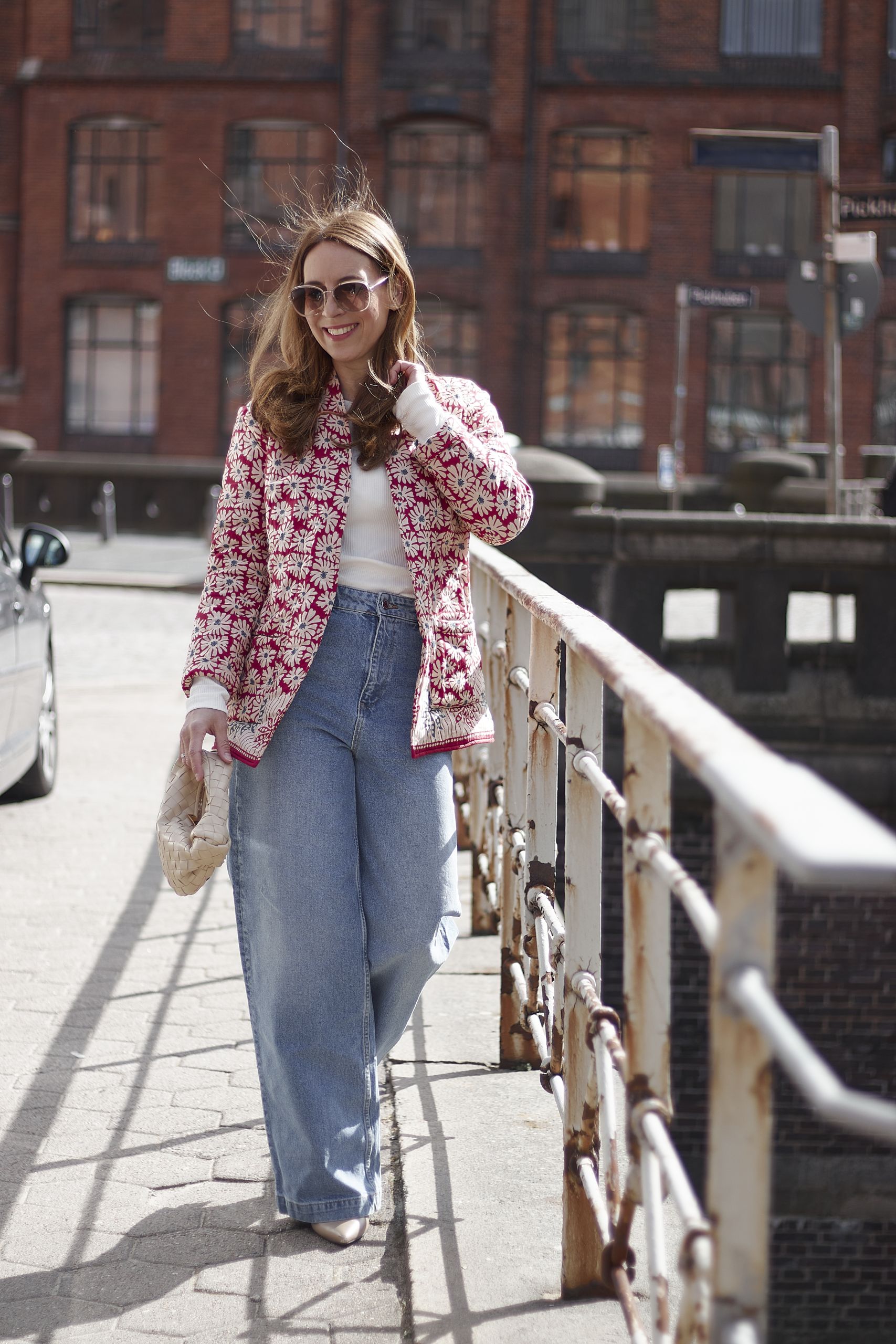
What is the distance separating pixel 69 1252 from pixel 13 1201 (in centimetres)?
25

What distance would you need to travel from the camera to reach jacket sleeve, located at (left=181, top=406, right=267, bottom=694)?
3.10 m

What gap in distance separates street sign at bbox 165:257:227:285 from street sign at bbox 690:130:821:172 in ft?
79.7

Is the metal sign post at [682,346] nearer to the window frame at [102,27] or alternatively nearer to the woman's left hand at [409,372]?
the window frame at [102,27]

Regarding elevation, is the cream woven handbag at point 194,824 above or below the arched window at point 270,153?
below

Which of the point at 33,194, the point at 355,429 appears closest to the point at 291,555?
the point at 355,429

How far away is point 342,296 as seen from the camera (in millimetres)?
3057

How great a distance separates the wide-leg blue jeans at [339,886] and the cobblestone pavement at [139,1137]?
0.18 metres

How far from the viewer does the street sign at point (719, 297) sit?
53.7ft

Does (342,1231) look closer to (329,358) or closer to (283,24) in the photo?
(329,358)

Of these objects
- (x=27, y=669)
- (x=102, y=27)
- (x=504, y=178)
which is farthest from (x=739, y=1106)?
(x=102, y=27)

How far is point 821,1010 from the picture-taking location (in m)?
10.3

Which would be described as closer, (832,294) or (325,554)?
(325,554)

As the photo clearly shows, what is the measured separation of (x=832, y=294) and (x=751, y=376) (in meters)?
24.3

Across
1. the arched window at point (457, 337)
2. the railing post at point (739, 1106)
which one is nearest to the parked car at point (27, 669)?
the railing post at point (739, 1106)
